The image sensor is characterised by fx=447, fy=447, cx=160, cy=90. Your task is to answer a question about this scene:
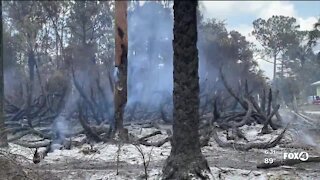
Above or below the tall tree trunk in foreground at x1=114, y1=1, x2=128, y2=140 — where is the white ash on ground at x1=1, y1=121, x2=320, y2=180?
below

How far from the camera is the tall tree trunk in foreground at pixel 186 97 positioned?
7246mm

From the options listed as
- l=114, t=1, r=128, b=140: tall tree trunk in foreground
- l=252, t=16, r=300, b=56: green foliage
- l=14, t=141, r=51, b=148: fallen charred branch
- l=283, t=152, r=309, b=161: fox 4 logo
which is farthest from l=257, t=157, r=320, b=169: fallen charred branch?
l=252, t=16, r=300, b=56: green foliage

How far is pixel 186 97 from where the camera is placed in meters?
7.31

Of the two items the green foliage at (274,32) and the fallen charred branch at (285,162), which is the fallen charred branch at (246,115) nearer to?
the fallen charred branch at (285,162)

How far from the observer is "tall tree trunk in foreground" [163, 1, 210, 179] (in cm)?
725

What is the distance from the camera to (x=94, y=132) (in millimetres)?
13102

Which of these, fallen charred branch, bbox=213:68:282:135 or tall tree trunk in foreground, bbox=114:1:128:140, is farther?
fallen charred branch, bbox=213:68:282:135

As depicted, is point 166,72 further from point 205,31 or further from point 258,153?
point 258,153

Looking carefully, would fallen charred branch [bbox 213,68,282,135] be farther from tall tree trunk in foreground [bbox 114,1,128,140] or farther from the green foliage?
the green foliage

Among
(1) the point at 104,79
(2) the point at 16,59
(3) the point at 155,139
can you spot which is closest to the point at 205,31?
(1) the point at 104,79

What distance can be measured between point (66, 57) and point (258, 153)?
90.0ft

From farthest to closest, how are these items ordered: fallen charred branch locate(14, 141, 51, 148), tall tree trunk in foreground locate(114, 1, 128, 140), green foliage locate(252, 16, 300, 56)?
green foliage locate(252, 16, 300, 56), tall tree trunk in foreground locate(114, 1, 128, 140), fallen charred branch locate(14, 141, 51, 148)

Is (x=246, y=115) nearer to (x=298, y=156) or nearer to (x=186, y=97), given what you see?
(x=298, y=156)

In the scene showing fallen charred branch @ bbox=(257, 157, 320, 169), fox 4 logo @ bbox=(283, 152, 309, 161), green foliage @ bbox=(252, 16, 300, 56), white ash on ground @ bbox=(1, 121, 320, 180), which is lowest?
white ash on ground @ bbox=(1, 121, 320, 180)
